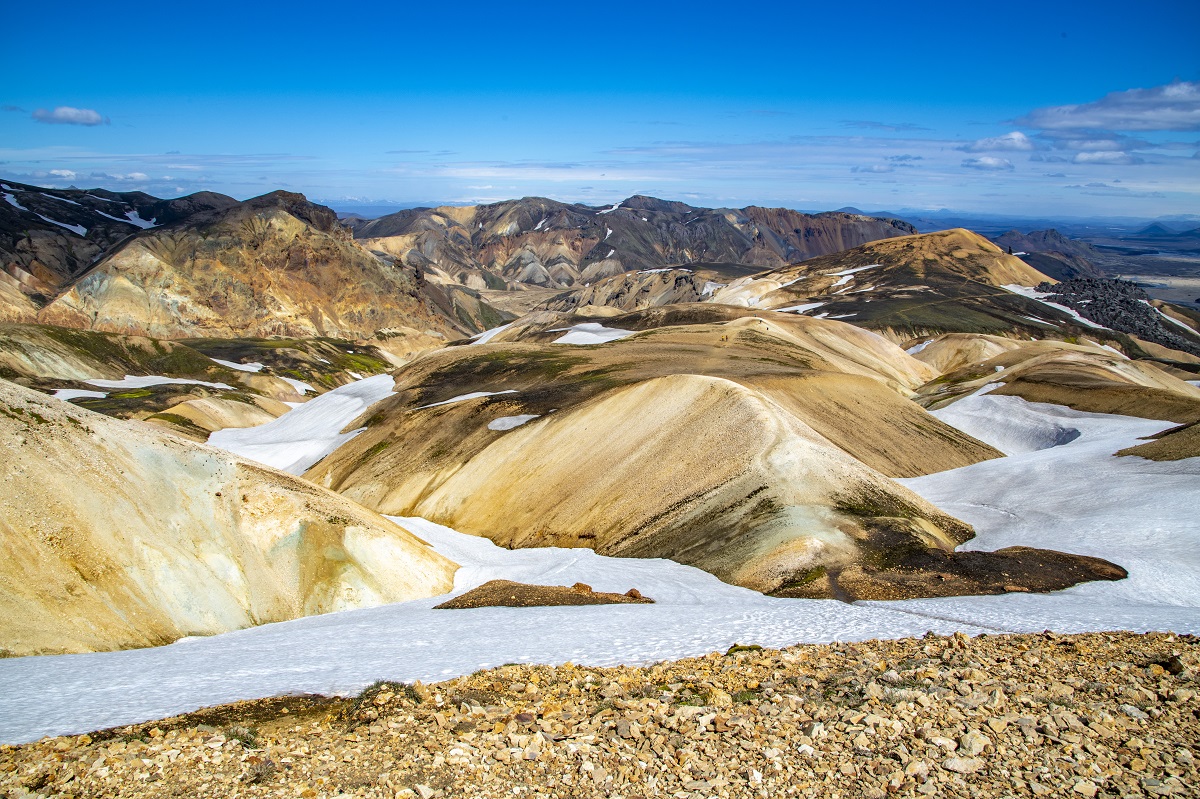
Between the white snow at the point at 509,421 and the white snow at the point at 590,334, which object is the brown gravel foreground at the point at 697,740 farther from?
the white snow at the point at 590,334

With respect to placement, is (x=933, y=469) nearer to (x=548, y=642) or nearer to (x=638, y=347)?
(x=638, y=347)

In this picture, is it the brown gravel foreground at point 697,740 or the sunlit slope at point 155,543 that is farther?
the sunlit slope at point 155,543

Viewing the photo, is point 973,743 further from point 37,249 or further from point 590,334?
point 37,249

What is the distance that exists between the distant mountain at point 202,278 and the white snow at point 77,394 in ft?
192

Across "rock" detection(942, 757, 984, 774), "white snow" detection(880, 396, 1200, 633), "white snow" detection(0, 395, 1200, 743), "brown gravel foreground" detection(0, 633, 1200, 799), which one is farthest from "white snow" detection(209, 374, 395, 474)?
"rock" detection(942, 757, 984, 774)

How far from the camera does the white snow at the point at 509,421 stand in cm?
5566

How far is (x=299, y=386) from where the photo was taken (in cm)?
13488

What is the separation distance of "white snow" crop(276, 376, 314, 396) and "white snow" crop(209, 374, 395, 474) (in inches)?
1589

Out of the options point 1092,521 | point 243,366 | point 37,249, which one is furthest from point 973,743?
point 37,249

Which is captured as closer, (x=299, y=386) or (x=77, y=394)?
(x=77, y=394)

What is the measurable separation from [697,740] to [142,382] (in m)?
128

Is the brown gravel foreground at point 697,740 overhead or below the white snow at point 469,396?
overhead

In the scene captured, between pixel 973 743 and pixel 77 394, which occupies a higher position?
pixel 973 743

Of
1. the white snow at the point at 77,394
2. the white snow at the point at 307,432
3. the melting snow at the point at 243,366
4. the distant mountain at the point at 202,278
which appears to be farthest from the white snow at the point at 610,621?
the distant mountain at the point at 202,278
